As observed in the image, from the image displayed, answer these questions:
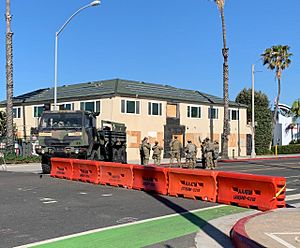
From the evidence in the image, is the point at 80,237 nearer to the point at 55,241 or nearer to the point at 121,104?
the point at 55,241

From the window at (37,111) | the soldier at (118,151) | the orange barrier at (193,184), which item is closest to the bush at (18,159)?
the soldier at (118,151)

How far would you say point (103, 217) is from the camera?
9.99 meters

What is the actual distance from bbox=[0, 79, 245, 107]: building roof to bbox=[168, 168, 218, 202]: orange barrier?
76.6ft

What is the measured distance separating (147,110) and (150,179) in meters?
24.4

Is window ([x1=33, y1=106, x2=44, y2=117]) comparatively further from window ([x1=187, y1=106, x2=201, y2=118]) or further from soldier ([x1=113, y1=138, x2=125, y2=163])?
soldier ([x1=113, y1=138, x2=125, y2=163])

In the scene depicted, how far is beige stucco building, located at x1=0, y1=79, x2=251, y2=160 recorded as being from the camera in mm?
37500

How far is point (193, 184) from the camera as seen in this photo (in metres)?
13.3

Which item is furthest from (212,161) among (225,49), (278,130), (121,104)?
(278,130)

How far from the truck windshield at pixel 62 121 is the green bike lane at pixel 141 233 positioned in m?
11.0

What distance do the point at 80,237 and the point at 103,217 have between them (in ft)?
6.77

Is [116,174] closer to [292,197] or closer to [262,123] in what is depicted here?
[292,197]

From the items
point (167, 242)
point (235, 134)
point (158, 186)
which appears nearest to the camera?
point (167, 242)

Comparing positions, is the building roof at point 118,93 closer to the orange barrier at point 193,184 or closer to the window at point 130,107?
the window at point 130,107

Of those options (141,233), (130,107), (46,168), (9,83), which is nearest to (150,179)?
(141,233)
